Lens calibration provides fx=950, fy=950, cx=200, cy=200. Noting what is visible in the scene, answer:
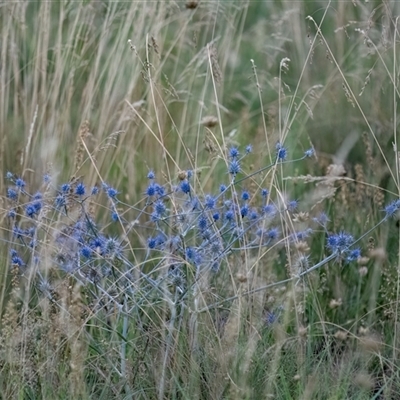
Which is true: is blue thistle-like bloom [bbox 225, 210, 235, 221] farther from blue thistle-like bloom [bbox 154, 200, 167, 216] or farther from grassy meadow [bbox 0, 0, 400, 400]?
blue thistle-like bloom [bbox 154, 200, 167, 216]

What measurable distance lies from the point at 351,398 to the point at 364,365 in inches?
6.9

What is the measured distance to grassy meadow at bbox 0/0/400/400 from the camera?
8.19 ft

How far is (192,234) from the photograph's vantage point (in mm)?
3383

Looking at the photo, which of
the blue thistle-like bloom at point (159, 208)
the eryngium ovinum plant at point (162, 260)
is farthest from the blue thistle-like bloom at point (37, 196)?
the blue thistle-like bloom at point (159, 208)

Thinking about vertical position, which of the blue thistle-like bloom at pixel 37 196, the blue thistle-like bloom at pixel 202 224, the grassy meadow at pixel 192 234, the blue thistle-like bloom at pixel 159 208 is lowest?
the grassy meadow at pixel 192 234

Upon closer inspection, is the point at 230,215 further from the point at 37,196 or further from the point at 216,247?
the point at 37,196

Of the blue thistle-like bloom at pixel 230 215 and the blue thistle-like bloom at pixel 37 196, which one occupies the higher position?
the blue thistle-like bloom at pixel 230 215

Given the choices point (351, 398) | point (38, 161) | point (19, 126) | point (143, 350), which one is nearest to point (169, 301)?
point (143, 350)

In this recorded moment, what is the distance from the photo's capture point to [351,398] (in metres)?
2.51

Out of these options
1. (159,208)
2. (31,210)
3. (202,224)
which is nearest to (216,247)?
(202,224)

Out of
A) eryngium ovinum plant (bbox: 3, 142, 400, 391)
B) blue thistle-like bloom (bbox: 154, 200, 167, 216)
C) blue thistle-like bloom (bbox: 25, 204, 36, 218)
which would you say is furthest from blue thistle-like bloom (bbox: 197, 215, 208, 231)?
blue thistle-like bloom (bbox: 25, 204, 36, 218)

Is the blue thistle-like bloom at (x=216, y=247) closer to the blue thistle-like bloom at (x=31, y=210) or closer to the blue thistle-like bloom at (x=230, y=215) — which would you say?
the blue thistle-like bloom at (x=230, y=215)

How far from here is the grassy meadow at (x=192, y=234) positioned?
2496 mm

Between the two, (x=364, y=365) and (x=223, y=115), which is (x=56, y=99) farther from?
(x=364, y=365)
